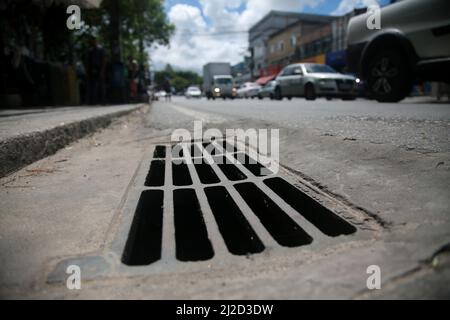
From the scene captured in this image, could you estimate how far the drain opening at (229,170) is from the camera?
2.20m

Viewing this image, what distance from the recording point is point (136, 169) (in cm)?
229

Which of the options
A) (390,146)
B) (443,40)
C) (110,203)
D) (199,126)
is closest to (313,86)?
(443,40)

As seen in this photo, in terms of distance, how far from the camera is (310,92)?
12.2 m

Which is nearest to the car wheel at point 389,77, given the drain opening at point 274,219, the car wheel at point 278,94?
the drain opening at point 274,219

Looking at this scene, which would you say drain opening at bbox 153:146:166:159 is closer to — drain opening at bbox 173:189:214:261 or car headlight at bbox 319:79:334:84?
drain opening at bbox 173:189:214:261

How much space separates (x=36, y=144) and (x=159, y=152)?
0.94 m

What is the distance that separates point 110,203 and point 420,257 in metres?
1.24

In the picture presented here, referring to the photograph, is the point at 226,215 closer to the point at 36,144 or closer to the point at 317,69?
the point at 36,144

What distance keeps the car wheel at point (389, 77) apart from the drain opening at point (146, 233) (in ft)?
17.4

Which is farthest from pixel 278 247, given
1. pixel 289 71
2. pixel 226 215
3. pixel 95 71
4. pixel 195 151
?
pixel 289 71

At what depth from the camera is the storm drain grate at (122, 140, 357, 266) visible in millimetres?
1347

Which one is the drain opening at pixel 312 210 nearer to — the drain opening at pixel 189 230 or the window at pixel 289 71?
the drain opening at pixel 189 230

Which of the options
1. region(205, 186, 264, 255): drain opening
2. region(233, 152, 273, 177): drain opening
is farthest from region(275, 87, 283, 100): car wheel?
region(205, 186, 264, 255): drain opening

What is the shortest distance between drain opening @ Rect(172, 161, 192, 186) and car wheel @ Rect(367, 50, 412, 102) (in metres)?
4.75
